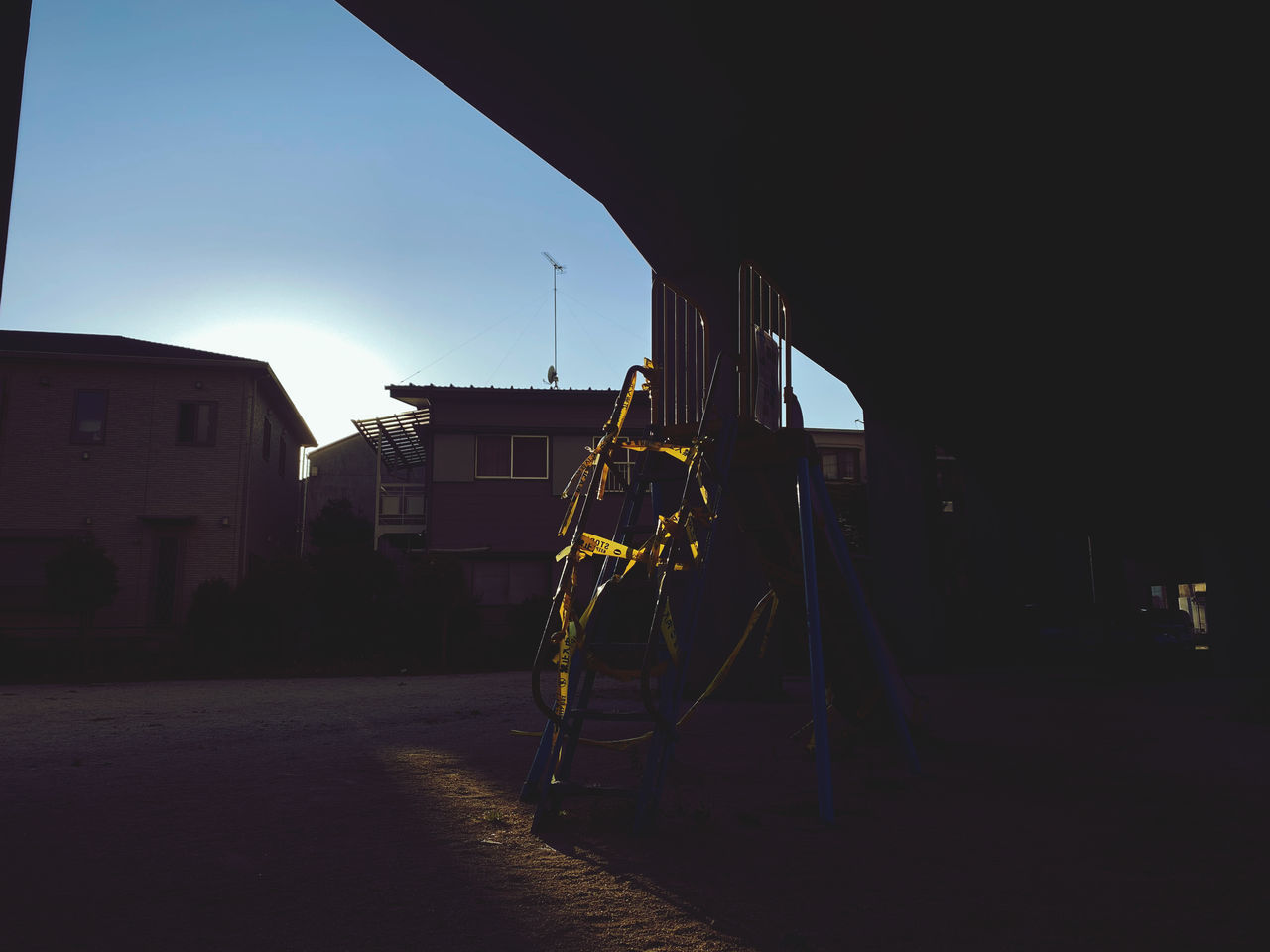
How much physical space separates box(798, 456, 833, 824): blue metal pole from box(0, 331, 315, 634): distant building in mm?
18036

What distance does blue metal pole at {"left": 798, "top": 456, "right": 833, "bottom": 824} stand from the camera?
4.22 m

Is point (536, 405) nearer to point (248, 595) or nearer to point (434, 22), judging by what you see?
point (248, 595)

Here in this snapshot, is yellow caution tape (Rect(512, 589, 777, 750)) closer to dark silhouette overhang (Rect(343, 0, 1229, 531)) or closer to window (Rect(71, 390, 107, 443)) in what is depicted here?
dark silhouette overhang (Rect(343, 0, 1229, 531))

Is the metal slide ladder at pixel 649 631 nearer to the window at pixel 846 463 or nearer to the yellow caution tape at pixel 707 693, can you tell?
the yellow caution tape at pixel 707 693

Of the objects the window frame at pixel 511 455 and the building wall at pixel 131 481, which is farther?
the window frame at pixel 511 455

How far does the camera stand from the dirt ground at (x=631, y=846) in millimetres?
2719

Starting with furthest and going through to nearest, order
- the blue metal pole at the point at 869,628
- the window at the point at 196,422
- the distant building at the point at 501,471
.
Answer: the distant building at the point at 501,471 → the window at the point at 196,422 → the blue metal pole at the point at 869,628

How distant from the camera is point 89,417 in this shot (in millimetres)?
20688

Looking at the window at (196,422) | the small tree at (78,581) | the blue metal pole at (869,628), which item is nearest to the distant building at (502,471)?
the window at (196,422)

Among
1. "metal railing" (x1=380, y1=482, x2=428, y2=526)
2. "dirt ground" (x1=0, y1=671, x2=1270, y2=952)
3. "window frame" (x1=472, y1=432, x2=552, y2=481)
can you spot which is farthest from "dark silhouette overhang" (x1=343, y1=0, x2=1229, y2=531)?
"metal railing" (x1=380, y1=482, x2=428, y2=526)

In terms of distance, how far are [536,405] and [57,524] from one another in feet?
39.6

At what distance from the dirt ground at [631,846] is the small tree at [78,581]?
36.4 feet

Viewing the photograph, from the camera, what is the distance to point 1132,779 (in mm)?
5328

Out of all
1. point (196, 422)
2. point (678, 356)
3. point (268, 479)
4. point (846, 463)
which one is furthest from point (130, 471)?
point (846, 463)
